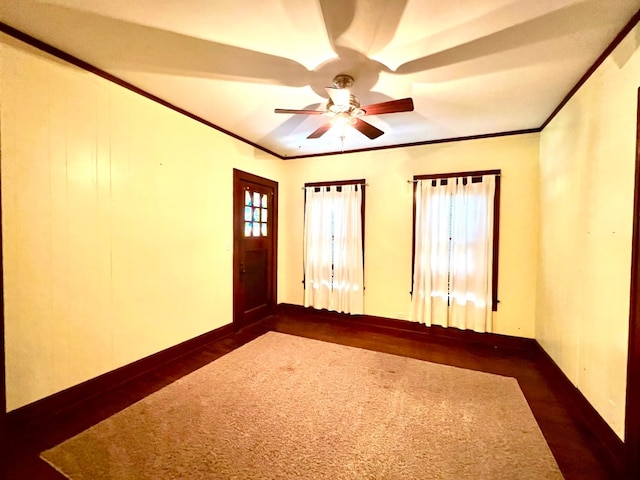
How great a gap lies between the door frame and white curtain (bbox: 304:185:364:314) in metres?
2.84

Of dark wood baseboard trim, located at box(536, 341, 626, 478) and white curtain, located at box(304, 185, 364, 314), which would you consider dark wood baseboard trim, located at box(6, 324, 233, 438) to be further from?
dark wood baseboard trim, located at box(536, 341, 626, 478)

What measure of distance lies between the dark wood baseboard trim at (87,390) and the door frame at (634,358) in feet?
12.1

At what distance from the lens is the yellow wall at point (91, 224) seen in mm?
1812

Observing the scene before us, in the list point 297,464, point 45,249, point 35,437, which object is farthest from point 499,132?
point 35,437

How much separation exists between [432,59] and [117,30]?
227cm

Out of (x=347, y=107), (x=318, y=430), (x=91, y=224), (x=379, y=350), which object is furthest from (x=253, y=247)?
(x=318, y=430)

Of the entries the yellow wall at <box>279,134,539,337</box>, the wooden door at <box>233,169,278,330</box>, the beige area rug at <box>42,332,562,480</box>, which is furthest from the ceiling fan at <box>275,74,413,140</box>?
the beige area rug at <box>42,332,562,480</box>

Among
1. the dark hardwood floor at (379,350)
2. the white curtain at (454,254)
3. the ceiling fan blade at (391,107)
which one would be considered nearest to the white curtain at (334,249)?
the dark hardwood floor at (379,350)

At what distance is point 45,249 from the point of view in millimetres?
1935

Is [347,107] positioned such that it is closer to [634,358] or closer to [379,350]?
[634,358]

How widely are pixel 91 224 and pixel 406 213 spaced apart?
3660 mm

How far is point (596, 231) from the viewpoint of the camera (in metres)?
1.95

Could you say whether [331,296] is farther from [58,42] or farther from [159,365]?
[58,42]

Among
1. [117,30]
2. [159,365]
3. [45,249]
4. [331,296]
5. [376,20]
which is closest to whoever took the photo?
[376,20]
